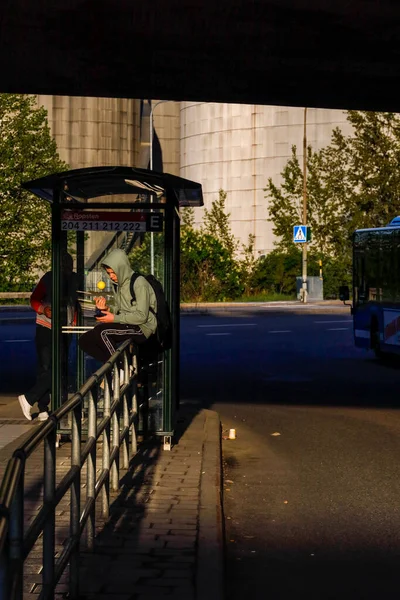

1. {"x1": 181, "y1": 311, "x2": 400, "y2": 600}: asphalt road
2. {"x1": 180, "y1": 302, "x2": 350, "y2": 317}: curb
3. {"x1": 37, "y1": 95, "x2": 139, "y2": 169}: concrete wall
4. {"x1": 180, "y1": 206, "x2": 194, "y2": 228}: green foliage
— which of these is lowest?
{"x1": 181, "y1": 311, "x2": 400, "y2": 600}: asphalt road

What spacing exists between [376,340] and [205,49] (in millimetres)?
10910

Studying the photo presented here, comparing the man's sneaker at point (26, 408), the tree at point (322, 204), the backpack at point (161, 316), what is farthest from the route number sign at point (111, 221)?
the tree at point (322, 204)

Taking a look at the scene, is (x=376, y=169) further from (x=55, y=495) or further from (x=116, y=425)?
(x=55, y=495)

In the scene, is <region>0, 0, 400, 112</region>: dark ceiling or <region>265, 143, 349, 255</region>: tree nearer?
<region>0, 0, 400, 112</region>: dark ceiling

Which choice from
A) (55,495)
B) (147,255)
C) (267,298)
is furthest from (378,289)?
(267,298)

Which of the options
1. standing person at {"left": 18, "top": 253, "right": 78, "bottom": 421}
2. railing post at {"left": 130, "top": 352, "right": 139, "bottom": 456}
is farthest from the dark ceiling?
railing post at {"left": 130, "top": 352, "right": 139, "bottom": 456}

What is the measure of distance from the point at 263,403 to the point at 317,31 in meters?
5.33

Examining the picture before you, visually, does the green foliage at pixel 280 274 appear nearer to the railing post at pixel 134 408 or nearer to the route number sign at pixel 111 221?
the route number sign at pixel 111 221

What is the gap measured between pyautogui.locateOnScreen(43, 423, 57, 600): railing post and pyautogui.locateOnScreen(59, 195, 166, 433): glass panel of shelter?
6.08 metres

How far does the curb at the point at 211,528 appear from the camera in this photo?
20.8 ft

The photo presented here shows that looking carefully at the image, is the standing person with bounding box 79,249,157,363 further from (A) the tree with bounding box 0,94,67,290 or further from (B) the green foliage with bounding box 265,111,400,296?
(B) the green foliage with bounding box 265,111,400,296

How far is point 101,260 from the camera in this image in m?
11.8

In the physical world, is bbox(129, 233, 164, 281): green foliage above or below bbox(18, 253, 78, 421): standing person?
above

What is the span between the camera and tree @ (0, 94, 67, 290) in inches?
1711
